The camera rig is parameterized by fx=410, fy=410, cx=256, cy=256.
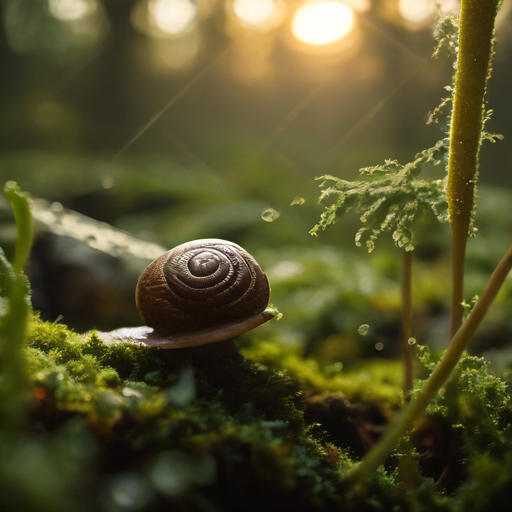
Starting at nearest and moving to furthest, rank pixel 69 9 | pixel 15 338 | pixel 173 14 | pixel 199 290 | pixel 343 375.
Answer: pixel 15 338, pixel 199 290, pixel 343 375, pixel 69 9, pixel 173 14

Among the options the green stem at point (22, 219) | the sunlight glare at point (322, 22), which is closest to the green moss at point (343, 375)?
the green stem at point (22, 219)

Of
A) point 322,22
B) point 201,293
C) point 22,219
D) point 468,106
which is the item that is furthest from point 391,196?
point 322,22

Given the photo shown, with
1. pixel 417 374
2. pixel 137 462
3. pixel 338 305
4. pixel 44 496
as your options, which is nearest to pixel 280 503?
pixel 137 462

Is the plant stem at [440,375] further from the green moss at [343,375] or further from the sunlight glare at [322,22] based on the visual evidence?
the sunlight glare at [322,22]

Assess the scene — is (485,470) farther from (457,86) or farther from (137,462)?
(457,86)

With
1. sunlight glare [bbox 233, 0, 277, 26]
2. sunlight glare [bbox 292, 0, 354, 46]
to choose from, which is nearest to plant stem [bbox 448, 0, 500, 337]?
sunlight glare [bbox 292, 0, 354, 46]

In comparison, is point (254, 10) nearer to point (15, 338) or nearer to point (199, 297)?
point (199, 297)
